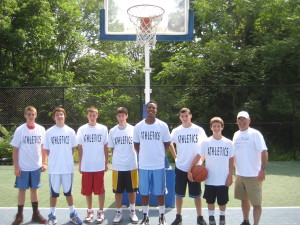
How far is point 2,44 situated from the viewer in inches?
621

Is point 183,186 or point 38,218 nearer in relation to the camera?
point 183,186

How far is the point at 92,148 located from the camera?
4883 millimetres

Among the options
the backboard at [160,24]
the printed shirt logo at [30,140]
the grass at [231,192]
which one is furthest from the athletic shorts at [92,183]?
the backboard at [160,24]

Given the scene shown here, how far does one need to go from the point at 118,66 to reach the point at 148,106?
1559 centimetres

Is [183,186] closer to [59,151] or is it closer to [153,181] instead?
[153,181]

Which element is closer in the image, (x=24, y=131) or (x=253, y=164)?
(x=253, y=164)

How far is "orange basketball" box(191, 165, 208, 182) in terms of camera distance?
14.3 ft

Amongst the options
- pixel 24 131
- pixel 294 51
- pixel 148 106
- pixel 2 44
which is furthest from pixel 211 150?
pixel 2 44

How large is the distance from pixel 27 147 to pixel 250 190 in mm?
3375

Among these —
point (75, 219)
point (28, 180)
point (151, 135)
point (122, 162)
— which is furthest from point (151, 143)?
point (28, 180)

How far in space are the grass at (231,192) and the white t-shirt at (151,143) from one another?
169 cm

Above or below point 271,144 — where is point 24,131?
above

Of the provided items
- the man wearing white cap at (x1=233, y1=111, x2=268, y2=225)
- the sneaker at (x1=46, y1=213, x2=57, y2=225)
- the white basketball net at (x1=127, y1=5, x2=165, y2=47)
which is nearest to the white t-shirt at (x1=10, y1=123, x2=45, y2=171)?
the sneaker at (x1=46, y1=213, x2=57, y2=225)

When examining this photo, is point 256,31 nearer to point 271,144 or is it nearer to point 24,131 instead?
point 271,144
